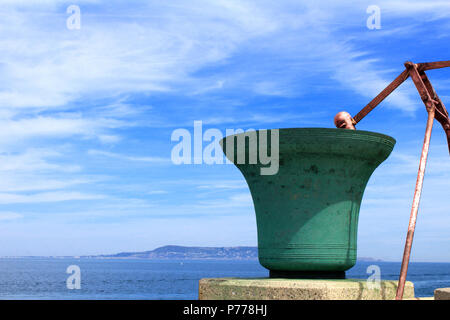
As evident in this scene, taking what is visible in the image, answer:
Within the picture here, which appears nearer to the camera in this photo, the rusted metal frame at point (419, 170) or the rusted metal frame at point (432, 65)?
the rusted metal frame at point (419, 170)

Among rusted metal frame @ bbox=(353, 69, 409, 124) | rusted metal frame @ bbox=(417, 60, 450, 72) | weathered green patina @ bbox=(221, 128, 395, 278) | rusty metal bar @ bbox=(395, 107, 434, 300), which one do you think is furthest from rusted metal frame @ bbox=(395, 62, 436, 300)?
weathered green patina @ bbox=(221, 128, 395, 278)

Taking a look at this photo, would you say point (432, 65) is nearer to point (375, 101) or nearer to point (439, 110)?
point (439, 110)

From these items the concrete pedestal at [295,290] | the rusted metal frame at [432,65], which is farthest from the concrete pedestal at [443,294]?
the rusted metal frame at [432,65]

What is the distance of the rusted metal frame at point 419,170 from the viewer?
257 inches

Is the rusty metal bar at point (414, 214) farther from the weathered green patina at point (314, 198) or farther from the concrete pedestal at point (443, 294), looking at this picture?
the concrete pedestal at point (443, 294)

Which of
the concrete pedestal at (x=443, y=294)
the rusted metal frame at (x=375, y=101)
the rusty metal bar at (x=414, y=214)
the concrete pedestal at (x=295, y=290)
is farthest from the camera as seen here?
the rusted metal frame at (x=375, y=101)

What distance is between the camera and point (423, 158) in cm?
716

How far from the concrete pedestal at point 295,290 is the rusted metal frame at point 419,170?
362mm

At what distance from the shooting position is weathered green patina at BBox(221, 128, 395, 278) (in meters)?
6.82

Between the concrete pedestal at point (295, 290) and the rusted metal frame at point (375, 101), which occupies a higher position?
the rusted metal frame at point (375, 101)
